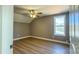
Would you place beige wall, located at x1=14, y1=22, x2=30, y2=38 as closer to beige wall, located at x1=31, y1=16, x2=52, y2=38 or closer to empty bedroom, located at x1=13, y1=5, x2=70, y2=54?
empty bedroom, located at x1=13, y1=5, x2=70, y2=54

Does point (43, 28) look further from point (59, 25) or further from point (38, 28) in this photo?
point (59, 25)

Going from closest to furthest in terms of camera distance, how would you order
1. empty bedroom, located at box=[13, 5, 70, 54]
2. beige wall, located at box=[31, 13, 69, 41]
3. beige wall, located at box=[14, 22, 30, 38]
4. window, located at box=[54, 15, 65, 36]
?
empty bedroom, located at box=[13, 5, 70, 54]
window, located at box=[54, 15, 65, 36]
beige wall, located at box=[31, 13, 69, 41]
beige wall, located at box=[14, 22, 30, 38]

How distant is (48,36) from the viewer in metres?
5.78

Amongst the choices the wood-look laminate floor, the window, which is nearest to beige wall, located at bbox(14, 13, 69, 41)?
the window

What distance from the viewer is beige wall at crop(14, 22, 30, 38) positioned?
5.71m

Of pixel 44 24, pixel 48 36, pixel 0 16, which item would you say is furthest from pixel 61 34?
pixel 0 16

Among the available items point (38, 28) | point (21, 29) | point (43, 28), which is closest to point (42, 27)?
point (43, 28)

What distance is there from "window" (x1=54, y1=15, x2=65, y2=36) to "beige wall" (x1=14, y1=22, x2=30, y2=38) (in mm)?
2257

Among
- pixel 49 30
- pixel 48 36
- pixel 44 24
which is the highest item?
pixel 44 24

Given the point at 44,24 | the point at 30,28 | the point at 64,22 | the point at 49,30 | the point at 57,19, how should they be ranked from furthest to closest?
1. the point at 30,28
2. the point at 44,24
3. the point at 49,30
4. the point at 57,19
5. the point at 64,22

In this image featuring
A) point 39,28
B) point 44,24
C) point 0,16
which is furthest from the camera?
point 39,28

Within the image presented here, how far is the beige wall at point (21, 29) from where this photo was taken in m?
5.71
